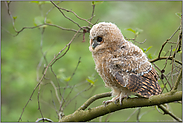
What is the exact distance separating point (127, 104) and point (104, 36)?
89 centimetres

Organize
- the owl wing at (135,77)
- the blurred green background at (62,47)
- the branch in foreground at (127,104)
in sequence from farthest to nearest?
the blurred green background at (62,47), the owl wing at (135,77), the branch in foreground at (127,104)

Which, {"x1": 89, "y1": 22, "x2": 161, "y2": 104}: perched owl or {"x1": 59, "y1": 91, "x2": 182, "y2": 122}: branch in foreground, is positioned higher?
{"x1": 89, "y1": 22, "x2": 161, "y2": 104}: perched owl

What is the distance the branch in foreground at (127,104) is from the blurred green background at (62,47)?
351 cm

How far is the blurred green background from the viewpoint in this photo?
21.9 ft

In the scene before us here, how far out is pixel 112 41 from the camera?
2666 mm

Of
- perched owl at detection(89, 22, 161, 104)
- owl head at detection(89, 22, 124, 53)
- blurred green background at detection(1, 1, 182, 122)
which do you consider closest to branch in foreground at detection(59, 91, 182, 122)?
perched owl at detection(89, 22, 161, 104)

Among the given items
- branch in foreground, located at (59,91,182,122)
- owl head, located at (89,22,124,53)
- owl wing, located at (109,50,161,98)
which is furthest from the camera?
owl head, located at (89,22,124,53)

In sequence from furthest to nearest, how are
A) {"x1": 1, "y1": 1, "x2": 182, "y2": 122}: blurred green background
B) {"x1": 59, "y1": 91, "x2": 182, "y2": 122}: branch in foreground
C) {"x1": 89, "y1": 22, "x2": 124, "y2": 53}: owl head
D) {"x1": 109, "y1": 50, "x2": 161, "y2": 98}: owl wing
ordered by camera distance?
{"x1": 1, "y1": 1, "x2": 182, "y2": 122}: blurred green background
{"x1": 89, "y1": 22, "x2": 124, "y2": 53}: owl head
{"x1": 109, "y1": 50, "x2": 161, "y2": 98}: owl wing
{"x1": 59, "y1": 91, "x2": 182, "y2": 122}: branch in foreground

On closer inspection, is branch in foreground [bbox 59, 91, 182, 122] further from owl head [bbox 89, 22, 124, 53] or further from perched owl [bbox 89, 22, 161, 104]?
owl head [bbox 89, 22, 124, 53]

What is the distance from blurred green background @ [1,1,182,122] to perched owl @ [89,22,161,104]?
368 centimetres

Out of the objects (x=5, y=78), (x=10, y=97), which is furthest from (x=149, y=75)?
(x=10, y=97)

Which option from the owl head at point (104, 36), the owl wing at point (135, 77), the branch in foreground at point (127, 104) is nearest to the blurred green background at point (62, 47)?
the branch in foreground at point (127, 104)

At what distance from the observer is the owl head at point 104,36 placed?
2652mm

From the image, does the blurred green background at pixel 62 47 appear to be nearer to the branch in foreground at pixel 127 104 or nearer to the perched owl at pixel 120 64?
the branch in foreground at pixel 127 104
